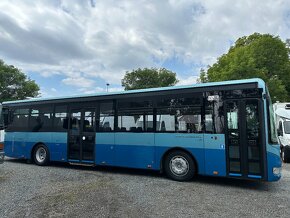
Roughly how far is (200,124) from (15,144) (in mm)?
9096

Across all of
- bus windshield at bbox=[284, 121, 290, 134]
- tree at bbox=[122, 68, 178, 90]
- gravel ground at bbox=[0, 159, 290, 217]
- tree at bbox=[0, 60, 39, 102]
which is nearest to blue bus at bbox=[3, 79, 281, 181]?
gravel ground at bbox=[0, 159, 290, 217]

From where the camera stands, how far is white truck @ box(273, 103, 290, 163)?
47.6ft

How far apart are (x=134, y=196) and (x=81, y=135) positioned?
473 cm

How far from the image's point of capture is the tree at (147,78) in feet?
179

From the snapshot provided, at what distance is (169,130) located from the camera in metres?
9.11

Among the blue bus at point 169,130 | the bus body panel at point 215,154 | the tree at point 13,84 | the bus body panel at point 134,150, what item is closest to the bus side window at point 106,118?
the blue bus at point 169,130

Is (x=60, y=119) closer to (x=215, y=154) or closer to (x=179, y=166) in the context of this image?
(x=179, y=166)

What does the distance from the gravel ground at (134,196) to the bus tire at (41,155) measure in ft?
7.35

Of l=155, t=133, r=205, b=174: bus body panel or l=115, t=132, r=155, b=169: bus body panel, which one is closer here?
l=155, t=133, r=205, b=174: bus body panel

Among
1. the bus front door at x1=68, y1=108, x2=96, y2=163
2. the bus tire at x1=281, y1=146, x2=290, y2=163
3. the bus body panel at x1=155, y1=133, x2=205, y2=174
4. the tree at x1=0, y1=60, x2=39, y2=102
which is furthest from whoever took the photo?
the tree at x1=0, y1=60, x2=39, y2=102

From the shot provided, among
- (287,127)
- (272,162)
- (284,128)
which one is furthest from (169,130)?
(287,127)

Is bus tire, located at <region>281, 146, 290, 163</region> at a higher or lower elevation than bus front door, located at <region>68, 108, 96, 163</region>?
lower

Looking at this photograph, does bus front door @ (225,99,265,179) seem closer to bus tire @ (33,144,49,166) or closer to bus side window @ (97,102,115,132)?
bus side window @ (97,102,115,132)

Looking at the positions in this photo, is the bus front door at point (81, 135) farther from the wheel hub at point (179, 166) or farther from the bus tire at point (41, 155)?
the wheel hub at point (179, 166)
